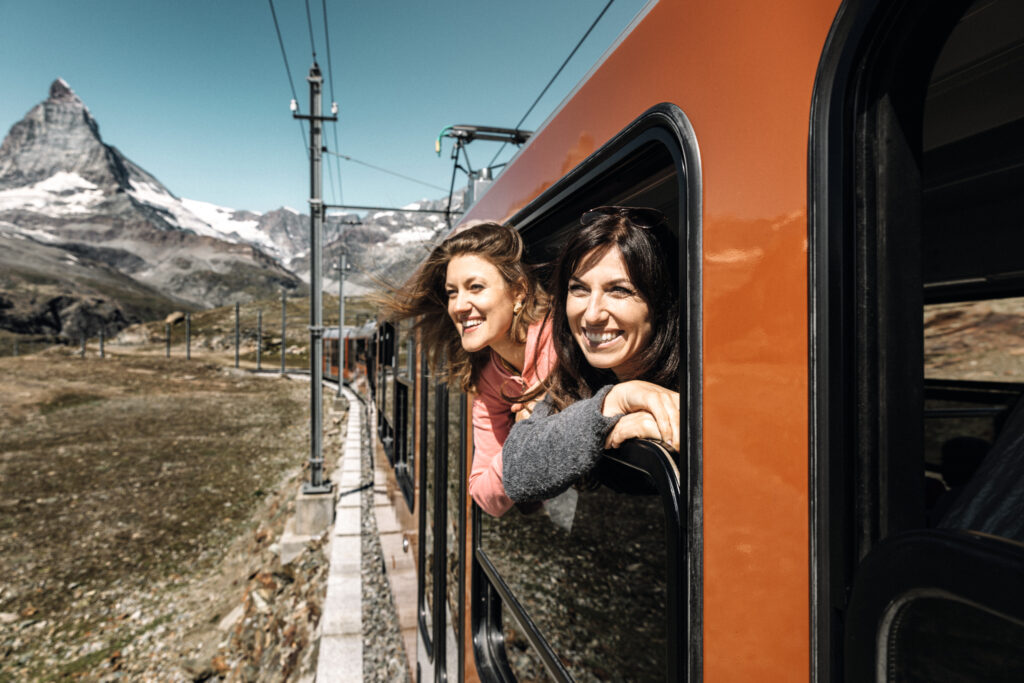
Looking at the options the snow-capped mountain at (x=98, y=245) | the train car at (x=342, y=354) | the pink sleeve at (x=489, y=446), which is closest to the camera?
the pink sleeve at (x=489, y=446)

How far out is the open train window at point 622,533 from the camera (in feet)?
2.69

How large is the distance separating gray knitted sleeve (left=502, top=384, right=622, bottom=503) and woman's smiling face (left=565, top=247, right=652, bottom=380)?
0.21ft

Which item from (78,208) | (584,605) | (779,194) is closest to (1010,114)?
(779,194)

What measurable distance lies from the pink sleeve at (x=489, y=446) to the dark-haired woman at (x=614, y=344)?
35 centimetres

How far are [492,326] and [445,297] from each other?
1.15 ft

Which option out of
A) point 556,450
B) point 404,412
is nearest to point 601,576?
point 556,450

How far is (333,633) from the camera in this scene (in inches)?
192

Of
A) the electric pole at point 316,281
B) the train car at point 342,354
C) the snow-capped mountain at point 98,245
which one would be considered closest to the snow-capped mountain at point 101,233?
the snow-capped mountain at point 98,245

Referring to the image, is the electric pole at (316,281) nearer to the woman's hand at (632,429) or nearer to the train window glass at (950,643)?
the woman's hand at (632,429)

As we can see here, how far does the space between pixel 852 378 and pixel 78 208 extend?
232360mm

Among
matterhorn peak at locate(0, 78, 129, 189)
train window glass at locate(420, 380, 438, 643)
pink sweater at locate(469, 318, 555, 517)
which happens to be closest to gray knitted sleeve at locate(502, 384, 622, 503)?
pink sweater at locate(469, 318, 555, 517)

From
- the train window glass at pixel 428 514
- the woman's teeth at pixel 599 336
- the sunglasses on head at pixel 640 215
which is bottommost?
the train window glass at pixel 428 514

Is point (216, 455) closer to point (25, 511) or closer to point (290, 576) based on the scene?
point (25, 511)

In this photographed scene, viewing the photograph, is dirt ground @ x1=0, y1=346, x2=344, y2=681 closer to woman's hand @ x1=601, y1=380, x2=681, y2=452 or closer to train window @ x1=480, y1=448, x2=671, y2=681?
train window @ x1=480, y1=448, x2=671, y2=681
